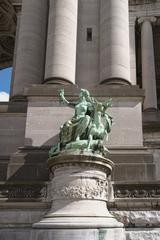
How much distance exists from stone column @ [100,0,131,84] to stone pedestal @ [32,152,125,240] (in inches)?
284

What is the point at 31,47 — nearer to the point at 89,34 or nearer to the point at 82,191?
the point at 89,34


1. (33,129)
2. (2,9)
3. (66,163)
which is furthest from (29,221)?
(2,9)

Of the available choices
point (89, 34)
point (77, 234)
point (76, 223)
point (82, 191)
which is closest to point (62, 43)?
point (89, 34)

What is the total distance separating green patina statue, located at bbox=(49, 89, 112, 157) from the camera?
12391mm

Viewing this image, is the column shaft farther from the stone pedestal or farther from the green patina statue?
the stone pedestal

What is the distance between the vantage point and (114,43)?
19.1 metres

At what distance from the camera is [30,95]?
54.6ft

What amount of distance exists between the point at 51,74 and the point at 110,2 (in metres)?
6.12

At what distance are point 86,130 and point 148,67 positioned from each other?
18.0m

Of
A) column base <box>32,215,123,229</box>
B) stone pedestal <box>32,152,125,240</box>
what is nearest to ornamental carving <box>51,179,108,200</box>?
stone pedestal <box>32,152,125,240</box>

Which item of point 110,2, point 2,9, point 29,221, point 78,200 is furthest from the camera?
point 2,9

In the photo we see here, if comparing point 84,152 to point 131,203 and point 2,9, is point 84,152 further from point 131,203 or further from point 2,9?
point 2,9

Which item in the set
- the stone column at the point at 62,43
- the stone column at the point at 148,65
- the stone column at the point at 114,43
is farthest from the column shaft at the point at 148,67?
the stone column at the point at 62,43

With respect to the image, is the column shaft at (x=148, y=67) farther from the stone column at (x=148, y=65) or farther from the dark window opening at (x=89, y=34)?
the dark window opening at (x=89, y=34)
